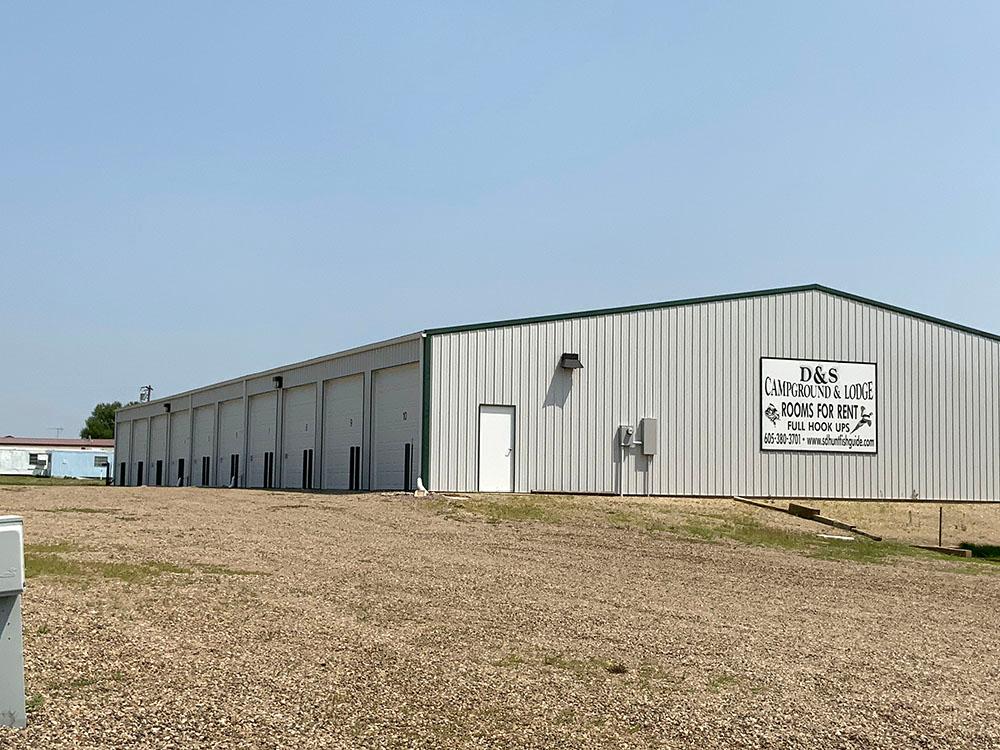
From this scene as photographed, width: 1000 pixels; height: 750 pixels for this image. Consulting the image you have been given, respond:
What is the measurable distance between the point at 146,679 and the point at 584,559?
994 centimetres

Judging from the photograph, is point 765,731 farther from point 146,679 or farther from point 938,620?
point 938,620

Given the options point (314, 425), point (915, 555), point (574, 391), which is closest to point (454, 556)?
point (915, 555)

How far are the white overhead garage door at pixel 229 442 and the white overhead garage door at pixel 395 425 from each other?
498 inches

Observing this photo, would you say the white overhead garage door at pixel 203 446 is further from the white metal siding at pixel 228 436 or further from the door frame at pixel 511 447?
the door frame at pixel 511 447

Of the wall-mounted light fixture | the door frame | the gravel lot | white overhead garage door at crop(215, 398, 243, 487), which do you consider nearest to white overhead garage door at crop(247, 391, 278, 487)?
white overhead garage door at crop(215, 398, 243, 487)

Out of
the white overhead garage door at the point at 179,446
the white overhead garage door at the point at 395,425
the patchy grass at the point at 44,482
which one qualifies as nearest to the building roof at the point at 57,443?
the patchy grass at the point at 44,482

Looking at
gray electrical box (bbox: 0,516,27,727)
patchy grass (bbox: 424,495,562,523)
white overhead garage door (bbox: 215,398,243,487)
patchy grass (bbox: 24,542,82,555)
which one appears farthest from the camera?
white overhead garage door (bbox: 215,398,243,487)

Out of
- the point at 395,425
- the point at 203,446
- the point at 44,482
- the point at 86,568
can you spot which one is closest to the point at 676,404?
the point at 395,425

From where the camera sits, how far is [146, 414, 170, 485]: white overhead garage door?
175ft

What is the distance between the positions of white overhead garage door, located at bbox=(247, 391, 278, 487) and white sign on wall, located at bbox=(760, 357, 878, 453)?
17150 millimetres

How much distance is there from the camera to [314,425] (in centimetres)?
3631

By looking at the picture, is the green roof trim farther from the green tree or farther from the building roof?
the green tree

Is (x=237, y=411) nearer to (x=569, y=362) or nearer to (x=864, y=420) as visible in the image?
(x=569, y=362)

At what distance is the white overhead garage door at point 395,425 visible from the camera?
29.3 meters
